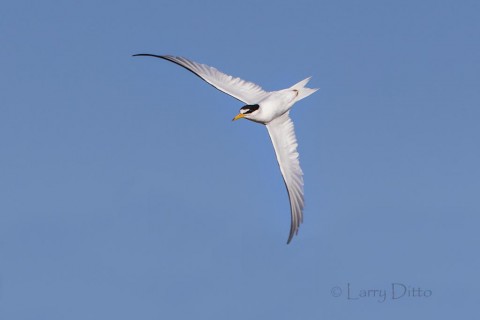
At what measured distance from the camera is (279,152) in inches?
1638

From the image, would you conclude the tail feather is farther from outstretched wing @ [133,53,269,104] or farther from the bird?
outstretched wing @ [133,53,269,104]

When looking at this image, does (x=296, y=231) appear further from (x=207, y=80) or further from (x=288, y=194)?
(x=207, y=80)

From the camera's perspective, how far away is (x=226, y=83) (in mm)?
40812

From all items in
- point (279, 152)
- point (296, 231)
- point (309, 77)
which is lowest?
point (296, 231)

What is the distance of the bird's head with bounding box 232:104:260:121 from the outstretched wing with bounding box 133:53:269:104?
53 centimetres

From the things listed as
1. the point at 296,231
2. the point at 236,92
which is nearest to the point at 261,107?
the point at 236,92

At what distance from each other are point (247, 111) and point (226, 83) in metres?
1.41

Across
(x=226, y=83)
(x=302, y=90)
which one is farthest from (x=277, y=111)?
(x=226, y=83)

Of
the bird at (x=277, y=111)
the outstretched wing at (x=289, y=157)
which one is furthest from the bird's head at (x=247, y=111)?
the outstretched wing at (x=289, y=157)

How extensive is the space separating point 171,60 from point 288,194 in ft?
20.1

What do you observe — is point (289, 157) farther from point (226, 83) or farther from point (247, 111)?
point (226, 83)

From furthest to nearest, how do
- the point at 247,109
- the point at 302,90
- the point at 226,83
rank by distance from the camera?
1. the point at 302,90
2. the point at 226,83
3. the point at 247,109

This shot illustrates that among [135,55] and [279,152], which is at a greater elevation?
[135,55]

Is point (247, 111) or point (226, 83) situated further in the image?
point (226, 83)
